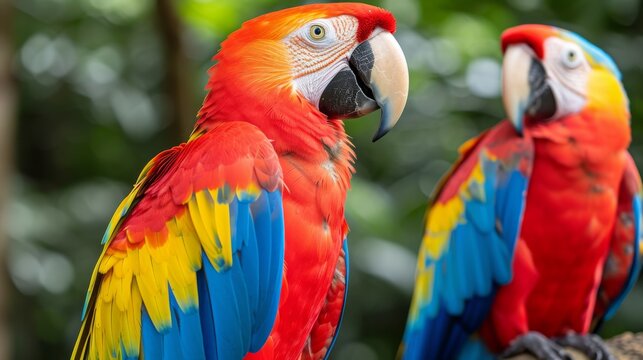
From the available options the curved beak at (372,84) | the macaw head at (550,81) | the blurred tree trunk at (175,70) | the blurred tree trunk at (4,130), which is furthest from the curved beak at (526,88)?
the blurred tree trunk at (4,130)

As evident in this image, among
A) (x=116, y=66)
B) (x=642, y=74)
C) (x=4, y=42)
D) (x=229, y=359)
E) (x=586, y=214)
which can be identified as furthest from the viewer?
(x=116, y=66)

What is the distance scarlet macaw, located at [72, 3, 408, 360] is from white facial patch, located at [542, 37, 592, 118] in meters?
0.84

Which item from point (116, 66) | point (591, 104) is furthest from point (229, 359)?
point (116, 66)

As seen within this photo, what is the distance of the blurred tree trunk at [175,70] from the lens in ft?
9.07

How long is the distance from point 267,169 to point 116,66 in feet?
8.56

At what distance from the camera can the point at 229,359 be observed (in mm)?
1246

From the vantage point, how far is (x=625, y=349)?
201 centimetres

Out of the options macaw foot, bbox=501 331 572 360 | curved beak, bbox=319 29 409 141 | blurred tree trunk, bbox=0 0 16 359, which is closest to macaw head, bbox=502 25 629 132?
macaw foot, bbox=501 331 572 360

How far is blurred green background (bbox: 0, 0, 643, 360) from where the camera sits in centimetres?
336

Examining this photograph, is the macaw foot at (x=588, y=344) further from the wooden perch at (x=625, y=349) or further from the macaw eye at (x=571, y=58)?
the macaw eye at (x=571, y=58)

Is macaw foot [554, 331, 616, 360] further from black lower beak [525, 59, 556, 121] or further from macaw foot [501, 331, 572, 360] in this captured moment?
black lower beak [525, 59, 556, 121]

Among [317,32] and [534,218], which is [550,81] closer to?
[534,218]

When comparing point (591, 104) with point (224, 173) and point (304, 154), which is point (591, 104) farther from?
point (224, 173)

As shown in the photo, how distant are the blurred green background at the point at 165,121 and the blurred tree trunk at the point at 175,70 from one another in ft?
1.42
